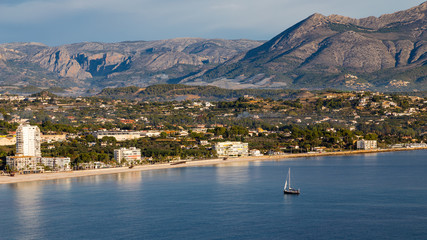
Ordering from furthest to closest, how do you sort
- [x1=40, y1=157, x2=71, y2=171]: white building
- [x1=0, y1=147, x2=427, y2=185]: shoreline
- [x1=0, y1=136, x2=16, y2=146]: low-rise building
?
[x1=0, y1=136, x2=16, y2=146]: low-rise building, [x1=40, y1=157, x2=71, y2=171]: white building, [x1=0, y1=147, x2=427, y2=185]: shoreline

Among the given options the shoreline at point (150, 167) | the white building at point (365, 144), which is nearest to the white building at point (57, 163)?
the shoreline at point (150, 167)

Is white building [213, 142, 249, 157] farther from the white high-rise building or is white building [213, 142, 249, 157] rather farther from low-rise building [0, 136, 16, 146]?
the white high-rise building

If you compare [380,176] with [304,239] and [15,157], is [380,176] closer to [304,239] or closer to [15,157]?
[304,239]

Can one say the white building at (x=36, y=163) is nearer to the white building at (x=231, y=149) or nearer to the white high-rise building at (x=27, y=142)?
the white high-rise building at (x=27, y=142)

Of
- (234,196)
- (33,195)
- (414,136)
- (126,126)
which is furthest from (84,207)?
(414,136)

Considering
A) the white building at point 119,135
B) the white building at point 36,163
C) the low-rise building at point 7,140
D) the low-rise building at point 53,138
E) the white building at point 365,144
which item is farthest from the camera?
the white building at point 365,144

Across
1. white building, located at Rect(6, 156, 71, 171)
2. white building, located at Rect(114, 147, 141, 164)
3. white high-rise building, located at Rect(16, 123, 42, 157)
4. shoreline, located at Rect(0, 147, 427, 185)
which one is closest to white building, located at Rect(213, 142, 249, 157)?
shoreline, located at Rect(0, 147, 427, 185)
